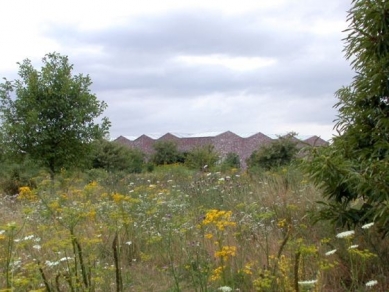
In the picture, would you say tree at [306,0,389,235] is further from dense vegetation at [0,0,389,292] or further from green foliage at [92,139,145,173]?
green foliage at [92,139,145,173]

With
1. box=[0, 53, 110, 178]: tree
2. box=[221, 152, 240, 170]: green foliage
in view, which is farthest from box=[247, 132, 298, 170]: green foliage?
box=[0, 53, 110, 178]: tree

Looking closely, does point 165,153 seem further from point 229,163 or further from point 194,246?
point 194,246

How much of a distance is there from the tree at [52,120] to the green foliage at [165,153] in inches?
718

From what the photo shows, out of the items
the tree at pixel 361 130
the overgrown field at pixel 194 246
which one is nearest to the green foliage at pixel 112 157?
the overgrown field at pixel 194 246

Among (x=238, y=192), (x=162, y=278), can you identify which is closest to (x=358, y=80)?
(x=162, y=278)

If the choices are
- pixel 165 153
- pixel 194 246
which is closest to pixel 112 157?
pixel 165 153

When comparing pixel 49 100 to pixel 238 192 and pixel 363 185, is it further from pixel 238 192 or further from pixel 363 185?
pixel 363 185

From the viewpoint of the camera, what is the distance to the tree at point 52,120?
23.5 metres

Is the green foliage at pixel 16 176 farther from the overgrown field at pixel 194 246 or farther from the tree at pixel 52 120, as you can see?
the overgrown field at pixel 194 246

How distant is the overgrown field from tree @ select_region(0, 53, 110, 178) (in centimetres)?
1430

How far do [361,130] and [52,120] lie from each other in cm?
1980

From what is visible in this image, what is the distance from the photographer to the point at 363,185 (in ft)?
15.7

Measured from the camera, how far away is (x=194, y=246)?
234 inches

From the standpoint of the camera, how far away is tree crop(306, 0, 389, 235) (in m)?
5.01
